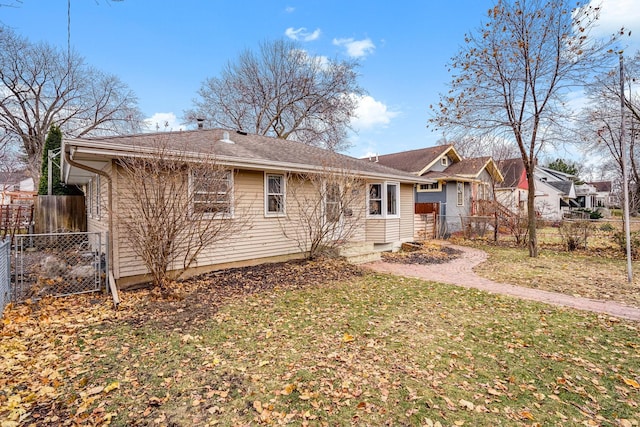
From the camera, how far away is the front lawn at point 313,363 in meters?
2.78

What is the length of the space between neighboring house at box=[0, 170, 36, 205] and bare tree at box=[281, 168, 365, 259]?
16731mm

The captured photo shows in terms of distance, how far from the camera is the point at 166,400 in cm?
292

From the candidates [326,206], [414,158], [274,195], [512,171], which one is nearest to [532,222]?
[326,206]

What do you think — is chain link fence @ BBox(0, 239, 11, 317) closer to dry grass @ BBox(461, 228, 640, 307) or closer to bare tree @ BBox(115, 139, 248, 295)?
bare tree @ BBox(115, 139, 248, 295)

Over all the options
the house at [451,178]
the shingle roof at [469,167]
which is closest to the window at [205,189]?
the house at [451,178]

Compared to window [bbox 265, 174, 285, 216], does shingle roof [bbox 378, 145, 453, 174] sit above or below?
above

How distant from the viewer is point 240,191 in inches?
318

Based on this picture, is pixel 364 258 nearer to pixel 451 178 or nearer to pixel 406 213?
pixel 406 213

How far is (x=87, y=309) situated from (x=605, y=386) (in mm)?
7098

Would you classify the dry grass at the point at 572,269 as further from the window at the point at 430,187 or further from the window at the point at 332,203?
the window at the point at 430,187

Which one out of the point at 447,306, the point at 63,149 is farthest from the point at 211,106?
the point at 447,306

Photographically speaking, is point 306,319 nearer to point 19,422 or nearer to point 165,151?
point 19,422

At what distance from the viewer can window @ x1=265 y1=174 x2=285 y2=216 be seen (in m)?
8.73

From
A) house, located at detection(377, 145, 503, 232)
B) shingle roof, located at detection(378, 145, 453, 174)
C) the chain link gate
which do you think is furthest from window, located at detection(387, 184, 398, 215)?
the chain link gate
